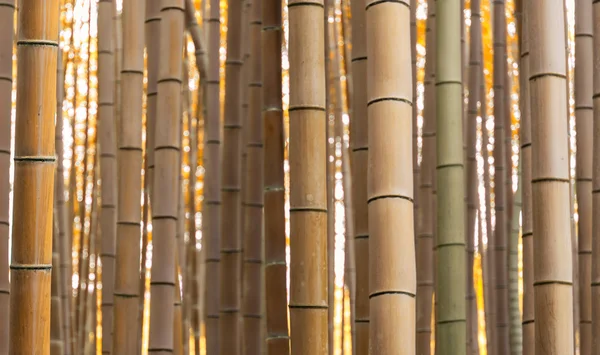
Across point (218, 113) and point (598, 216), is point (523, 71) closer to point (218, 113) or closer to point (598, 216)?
point (598, 216)

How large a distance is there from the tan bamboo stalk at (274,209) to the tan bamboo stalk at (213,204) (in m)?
0.58

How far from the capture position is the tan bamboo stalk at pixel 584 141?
2331mm

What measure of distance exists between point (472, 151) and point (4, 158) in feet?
4.53

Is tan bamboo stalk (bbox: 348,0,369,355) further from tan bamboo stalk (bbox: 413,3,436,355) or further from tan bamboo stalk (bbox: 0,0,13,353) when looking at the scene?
tan bamboo stalk (bbox: 0,0,13,353)

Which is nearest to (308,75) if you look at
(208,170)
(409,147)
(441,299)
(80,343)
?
(409,147)

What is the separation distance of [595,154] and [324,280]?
2.13ft

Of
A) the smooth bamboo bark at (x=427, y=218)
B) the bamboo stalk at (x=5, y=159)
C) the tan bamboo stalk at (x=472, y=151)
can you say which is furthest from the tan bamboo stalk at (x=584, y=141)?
the bamboo stalk at (x=5, y=159)

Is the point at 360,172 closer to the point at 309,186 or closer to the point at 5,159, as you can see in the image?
the point at 309,186

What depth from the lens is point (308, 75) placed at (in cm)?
180

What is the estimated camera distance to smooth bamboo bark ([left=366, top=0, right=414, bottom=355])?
5.10ft

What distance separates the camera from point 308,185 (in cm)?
178

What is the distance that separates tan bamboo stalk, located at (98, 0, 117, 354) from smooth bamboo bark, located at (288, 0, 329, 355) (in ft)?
4.03

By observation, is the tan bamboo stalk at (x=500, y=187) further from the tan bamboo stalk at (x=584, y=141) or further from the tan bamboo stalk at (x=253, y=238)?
the tan bamboo stalk at (x=253, y=238)

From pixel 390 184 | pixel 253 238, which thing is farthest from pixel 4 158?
pixel 390 184
